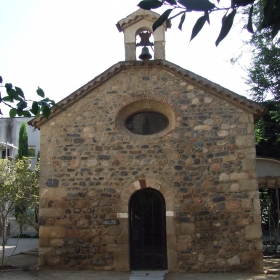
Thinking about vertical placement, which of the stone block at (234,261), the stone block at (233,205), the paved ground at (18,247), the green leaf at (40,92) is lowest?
the paved ground at (18,247)

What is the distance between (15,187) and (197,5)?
32.8ft

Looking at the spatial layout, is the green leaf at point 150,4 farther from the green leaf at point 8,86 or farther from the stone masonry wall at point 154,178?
the stone masonry wall at point 154,178

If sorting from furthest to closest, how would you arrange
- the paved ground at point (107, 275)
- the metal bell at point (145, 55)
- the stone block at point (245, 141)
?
1. the metal bell at point (145, 55)
2. the stone block at point (245, 141)
3. the paved ground at point (107, 275)

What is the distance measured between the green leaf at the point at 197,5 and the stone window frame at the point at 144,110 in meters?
8.88

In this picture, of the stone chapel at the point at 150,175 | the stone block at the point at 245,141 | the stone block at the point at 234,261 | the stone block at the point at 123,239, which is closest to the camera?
the stone block at the point at 234,261

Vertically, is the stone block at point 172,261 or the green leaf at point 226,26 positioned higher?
the green leaf at point 226,26

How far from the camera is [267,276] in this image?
951cm

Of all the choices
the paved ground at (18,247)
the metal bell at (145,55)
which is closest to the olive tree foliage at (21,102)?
the metal bell at (145,55)

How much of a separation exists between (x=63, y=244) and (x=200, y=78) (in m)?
6.18

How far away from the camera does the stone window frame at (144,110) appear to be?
1113 cm

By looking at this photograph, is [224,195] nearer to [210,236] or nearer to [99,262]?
[210,236]

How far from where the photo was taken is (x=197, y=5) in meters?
2.10

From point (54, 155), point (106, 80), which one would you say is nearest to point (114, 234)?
point (54, 155)

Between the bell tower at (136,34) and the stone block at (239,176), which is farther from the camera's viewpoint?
the bell tower at (136,34)
